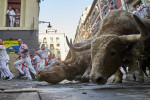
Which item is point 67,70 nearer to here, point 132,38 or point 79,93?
point 132,38

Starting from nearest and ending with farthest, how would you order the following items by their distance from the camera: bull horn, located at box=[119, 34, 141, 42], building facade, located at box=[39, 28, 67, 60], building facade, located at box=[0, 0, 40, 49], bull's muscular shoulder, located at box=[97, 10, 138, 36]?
bull horn, located at box=[119, 34, 141, 42] → bull's muscular shoulder, located at box=[97, 10, 138, 36] → building facade, located at box=[0, 0, 40, 49] → building facade, located at box=[39, 28, 67, 60]

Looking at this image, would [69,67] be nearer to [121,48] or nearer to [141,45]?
[121,48]

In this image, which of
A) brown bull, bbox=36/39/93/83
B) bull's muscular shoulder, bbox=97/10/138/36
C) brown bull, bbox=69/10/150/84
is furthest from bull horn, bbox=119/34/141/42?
brown bull, bbox=36/39/93/83

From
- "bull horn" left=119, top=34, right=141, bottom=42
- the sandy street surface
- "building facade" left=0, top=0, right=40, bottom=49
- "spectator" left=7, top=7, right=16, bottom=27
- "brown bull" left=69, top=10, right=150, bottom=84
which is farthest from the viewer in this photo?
"spectator" left=7, top=7, right=16, bottom=27

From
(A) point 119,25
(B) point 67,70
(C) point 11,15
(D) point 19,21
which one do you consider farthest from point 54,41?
(A) point 119,25

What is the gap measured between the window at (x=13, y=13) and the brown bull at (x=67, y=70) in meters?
8.96

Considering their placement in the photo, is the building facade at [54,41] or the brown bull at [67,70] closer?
the brown bull at [67,70]

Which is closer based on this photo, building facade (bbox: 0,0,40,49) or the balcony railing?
building facade (bbox: 0,0,40,49)

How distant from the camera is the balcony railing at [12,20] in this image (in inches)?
490

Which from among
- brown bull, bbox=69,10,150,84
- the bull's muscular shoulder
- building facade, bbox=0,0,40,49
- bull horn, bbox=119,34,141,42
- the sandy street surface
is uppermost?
building facade, bbox=0,0,40,49

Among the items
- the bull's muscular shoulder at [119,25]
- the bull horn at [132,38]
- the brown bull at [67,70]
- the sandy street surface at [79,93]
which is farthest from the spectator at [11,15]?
the bull horn at [132,38]

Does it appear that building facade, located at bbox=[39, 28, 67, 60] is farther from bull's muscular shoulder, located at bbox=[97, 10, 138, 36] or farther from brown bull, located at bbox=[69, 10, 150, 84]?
brown bull, located at bbox=[69, 10, 150, 84]

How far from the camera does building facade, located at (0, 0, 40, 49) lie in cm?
1174

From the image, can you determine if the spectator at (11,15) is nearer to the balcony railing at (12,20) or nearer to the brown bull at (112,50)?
the balcony railing at (12,20)
